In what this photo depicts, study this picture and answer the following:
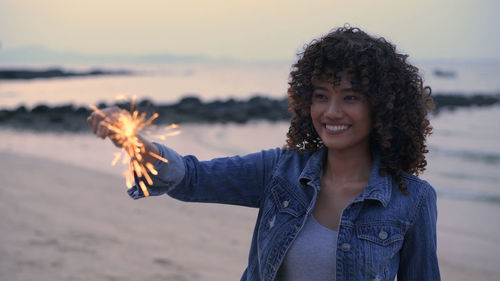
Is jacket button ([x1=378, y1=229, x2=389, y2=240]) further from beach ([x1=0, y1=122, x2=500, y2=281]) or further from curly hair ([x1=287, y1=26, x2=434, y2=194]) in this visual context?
beach ([x1=0, y1=122, x2=500, y2=281])

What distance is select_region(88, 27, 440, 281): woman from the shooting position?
6.69ft

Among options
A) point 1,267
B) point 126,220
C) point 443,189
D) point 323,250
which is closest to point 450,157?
point 443,189

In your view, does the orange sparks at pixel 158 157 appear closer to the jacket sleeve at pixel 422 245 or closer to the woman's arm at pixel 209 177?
the woman's arm at pixel 209 177

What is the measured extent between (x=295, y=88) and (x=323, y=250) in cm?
79

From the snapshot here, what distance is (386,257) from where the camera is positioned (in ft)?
6.63

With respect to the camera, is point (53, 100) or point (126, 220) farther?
point (53, 100)

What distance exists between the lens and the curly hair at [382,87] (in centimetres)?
209

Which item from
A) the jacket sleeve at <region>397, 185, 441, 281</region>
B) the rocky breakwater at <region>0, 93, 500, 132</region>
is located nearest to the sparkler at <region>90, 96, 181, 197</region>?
the jacket sleeve at <region>397, 185, 441, 281</region>

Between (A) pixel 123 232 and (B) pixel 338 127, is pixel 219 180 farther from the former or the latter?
(A) pixel 123 232

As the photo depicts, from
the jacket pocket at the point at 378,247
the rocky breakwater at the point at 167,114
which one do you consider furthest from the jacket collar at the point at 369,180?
the rocky breakwater at the point at 167,114

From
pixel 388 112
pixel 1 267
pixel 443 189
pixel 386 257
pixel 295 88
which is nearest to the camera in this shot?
pixel 386 257

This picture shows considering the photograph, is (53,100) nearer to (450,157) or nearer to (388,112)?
(450,157)

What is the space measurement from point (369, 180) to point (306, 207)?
0.31m

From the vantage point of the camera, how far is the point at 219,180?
2295 mm
